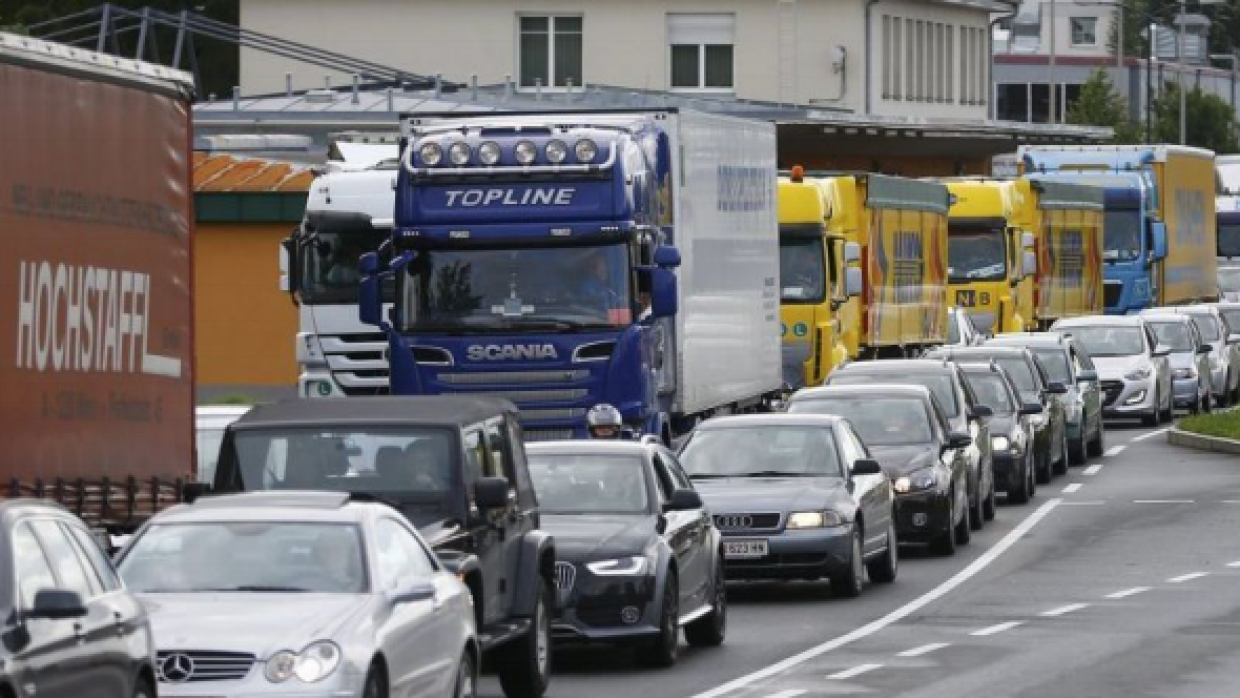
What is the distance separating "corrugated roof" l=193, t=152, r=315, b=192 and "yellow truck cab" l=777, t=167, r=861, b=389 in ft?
24.0

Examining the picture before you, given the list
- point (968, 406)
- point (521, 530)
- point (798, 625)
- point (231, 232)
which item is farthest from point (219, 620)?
point (231, 232)

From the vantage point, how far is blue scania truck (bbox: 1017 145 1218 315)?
205ft

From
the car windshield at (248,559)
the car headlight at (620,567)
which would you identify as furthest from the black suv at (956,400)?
the car windshield at (248,559)

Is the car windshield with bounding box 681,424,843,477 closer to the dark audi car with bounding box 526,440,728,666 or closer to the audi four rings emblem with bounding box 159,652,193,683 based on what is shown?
the dark audi car with bounding box 526,440,728,666

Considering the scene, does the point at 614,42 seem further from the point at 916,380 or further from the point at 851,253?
the point at 916,380

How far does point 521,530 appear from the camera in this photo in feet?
60.5

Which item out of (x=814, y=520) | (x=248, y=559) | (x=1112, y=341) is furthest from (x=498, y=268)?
(x=1112, y=341)

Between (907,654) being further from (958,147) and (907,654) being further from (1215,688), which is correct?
(958,147)

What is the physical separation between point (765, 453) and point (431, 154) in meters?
4.50

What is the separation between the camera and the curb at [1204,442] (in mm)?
44531

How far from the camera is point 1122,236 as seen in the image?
6322 cm

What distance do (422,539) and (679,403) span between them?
14.8m

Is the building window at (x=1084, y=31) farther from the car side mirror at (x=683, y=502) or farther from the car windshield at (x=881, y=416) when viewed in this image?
the car side mirror at (x=683, y=502)

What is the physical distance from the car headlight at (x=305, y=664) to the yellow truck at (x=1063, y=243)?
40145mm
